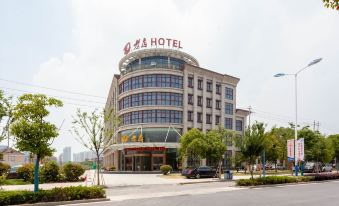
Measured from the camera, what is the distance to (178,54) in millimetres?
65250

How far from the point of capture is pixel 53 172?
3275cm

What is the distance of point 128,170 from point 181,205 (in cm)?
4656

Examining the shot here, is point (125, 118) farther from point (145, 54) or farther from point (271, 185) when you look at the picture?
point (271, 185)

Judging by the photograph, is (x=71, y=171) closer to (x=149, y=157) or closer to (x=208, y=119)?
(x=149, y=157)

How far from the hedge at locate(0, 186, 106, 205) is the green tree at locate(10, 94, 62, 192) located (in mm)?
1958

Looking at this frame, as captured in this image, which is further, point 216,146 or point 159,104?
point 159,104

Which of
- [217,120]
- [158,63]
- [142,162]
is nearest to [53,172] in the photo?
[142,162]

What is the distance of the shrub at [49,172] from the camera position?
3210 cm

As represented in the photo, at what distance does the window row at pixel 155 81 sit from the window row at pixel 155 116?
472 centimetres

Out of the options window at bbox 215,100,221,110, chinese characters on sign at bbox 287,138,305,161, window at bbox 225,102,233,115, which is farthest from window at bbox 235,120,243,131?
chinese characters on sign at bbox 287,138,305,161

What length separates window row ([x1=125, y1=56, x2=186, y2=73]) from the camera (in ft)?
204

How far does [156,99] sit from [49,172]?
101 ft

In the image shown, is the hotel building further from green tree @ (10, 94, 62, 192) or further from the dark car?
green tree @ (10, 94, 62, 192)

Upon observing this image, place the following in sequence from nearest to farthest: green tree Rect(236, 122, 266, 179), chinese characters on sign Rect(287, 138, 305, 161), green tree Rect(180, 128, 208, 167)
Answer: green tree Rect(236, 122, 266, 179) → chinese characters on sign Rect(287, 138, 305, 161) → green tree Rect(180, 128, 208, 167)
